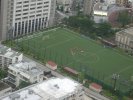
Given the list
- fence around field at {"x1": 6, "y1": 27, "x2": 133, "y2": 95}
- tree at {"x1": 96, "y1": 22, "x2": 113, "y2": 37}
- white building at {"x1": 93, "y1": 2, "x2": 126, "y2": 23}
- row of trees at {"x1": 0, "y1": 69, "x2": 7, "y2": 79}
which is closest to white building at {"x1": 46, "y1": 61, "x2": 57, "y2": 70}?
fence around field at {"x1": 6, "y1": 27, "x2": 133, "y2": 95}

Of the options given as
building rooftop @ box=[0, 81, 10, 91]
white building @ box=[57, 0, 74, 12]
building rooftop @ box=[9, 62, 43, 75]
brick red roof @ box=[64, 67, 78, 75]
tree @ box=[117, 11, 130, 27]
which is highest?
white building @ box=[57, 0, 74, 12]

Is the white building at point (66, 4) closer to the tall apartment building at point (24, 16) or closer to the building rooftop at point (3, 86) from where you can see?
the tall apartment building at point (24, 16)

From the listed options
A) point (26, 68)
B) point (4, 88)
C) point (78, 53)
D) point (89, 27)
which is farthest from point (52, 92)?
point (89, 27)

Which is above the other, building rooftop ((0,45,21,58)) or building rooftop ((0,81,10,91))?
building rooftop ((0,45,21,58))

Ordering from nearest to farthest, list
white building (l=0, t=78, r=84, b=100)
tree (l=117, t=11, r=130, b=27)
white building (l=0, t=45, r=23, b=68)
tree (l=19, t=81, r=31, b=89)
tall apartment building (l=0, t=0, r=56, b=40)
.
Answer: white building (l=0, t=78, r=84, b=100)
tree (l=19, t=81, r=31, b=89)
white building (l=0, t=45, r=23, b=68)
tall apartment building (l=0, t=0, r=56, b=40)
tree (l=117, t=11, r=130, b=27)

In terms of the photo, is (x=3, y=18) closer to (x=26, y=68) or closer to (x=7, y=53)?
(x=7, y=53)

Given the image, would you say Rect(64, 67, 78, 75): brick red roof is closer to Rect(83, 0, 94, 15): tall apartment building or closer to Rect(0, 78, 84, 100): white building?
Rect(0, 78, 84, 100): white building

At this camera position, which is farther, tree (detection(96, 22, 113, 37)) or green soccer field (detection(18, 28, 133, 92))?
tree (detection(96, 22, 113, 37))

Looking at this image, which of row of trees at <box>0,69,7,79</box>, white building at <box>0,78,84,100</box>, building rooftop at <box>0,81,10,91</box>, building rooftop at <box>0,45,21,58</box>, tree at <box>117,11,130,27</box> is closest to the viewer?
Result: white building at <box>0,78,84,100</box>
